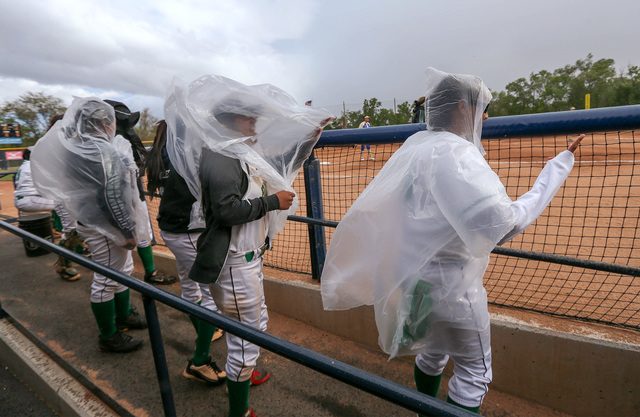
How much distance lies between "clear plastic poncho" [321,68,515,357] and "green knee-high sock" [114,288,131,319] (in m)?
2.11

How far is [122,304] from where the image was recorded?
2.83 m

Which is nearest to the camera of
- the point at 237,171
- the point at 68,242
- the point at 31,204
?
the point at 237,171

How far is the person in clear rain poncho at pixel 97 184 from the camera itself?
235cm

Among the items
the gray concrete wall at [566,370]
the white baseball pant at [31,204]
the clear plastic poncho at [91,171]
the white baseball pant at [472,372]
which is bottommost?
the gray concrete wall at [566,370]

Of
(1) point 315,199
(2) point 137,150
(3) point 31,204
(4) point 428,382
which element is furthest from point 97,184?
(3) point 31,204

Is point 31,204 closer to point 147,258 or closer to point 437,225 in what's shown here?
point 147,258

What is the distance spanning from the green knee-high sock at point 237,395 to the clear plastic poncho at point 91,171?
1.33m

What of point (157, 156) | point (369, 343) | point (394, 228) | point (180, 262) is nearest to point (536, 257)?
point (394, 228)

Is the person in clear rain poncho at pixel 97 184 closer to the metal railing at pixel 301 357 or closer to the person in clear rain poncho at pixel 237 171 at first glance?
the person in clear rain poncho at pixel 237 171

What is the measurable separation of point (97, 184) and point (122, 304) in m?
1.03

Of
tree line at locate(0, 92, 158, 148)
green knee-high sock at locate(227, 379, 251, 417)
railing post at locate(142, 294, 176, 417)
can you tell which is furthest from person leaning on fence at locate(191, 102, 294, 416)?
tree line at locate(0, 92, 158, 148)

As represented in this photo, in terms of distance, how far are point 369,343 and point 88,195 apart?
2.21 metres

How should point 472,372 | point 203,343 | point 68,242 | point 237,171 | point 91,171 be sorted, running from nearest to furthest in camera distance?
point 472,372 → point 237,171 → point 203,343 → point 91,171 → point 68,242

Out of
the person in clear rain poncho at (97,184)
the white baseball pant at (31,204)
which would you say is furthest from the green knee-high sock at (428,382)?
the white baseball pant at (31,204)
